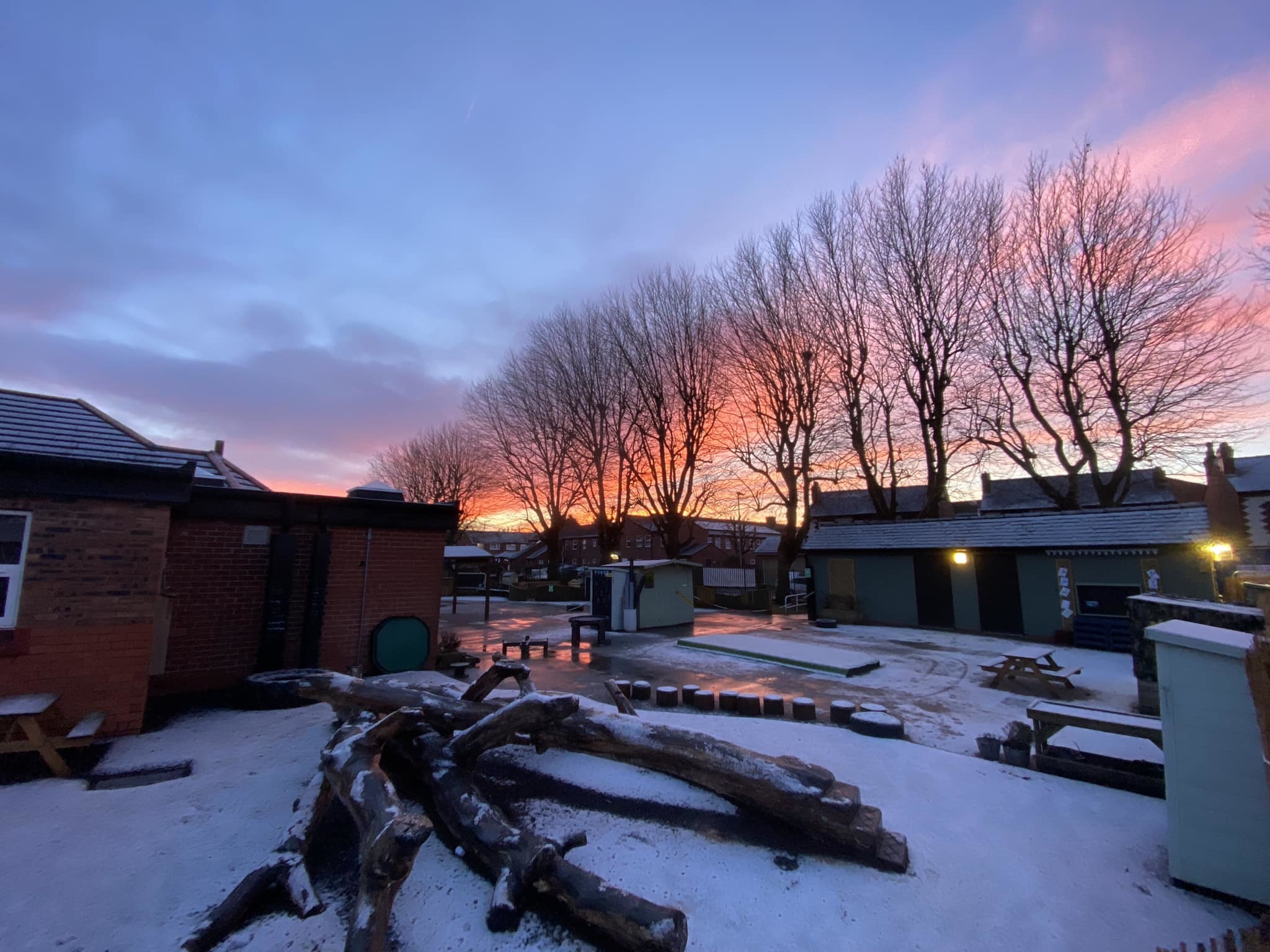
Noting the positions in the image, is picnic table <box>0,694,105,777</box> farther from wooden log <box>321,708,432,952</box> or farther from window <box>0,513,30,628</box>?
wooden log <box>321,708,432,952</box>

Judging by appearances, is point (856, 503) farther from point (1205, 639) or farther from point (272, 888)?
point (272, 888)

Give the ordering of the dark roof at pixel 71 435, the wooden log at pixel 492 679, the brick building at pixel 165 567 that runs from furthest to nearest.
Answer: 1. the dark roof at pixel 71 435
2. the brick building at pixel 165 567
3. the wooden log at pixel 492 679

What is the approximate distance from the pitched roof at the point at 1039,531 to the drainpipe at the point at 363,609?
53.9 ft

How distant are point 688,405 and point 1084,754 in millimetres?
21150

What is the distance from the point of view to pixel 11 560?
570 cm

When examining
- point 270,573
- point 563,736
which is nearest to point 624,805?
point 563,736

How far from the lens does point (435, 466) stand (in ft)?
133

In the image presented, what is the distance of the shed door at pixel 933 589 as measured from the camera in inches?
716

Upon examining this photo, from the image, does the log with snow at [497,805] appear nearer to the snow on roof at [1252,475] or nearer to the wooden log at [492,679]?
the wooden log at [492,679]

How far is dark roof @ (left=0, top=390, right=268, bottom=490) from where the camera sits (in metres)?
6.07

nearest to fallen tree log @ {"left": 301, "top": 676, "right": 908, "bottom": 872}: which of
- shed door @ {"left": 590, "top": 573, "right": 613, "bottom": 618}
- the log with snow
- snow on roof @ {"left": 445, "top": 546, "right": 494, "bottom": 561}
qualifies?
the log with snow

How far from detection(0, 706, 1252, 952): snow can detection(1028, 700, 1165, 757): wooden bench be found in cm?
56

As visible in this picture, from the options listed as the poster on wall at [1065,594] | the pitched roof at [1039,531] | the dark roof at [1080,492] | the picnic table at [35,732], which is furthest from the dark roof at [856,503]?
the picnic table at [35,732]

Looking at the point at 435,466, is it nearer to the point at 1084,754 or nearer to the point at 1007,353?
the point at 1007,353
